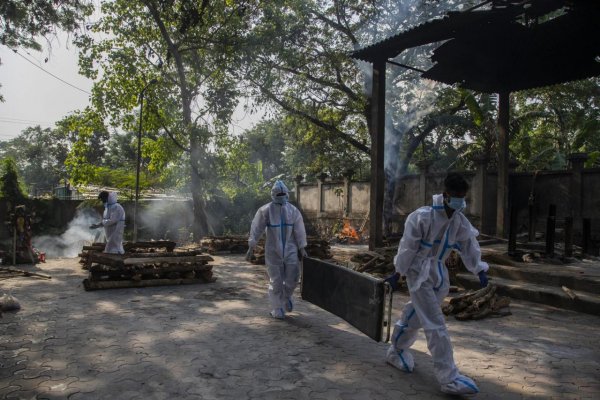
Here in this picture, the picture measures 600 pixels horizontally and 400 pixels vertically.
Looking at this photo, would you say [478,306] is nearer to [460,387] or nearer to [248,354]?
[460,387]

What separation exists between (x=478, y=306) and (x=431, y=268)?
10.3ft

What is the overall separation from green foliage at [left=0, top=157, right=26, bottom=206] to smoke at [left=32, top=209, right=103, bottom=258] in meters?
2.03

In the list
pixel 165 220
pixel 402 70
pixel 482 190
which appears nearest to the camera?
pixel 482 190

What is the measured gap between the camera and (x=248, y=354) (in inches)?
178

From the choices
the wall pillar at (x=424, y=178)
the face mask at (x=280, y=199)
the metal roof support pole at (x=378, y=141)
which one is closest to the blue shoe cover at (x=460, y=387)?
the face mask at (x=280, y=199)

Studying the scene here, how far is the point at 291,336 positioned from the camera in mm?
5246

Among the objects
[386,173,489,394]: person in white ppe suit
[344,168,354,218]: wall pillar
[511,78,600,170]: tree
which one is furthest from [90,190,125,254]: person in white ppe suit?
[511,78,600,170]: tree

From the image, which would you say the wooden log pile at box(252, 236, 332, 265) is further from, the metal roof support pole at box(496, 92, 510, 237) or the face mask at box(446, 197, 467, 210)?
the face mask at box(446, 197, 467, 210)

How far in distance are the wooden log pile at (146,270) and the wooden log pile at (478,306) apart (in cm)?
503

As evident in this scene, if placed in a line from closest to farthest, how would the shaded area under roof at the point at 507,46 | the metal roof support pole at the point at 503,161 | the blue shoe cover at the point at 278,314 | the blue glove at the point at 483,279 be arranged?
the blue glove at the point at 483,279
the blue shoe cover at the point at 278,314
the shaded area under roof at the point at 507,46
the metal roof support pole at the point at 503,161

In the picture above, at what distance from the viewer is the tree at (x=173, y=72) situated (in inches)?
671

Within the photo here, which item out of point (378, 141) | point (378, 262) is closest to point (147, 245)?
point (378, 262)

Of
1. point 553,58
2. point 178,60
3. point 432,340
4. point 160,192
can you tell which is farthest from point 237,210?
point 432,340

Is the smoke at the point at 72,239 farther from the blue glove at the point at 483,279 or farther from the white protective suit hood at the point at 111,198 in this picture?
the blue glove at the point at 483,279
